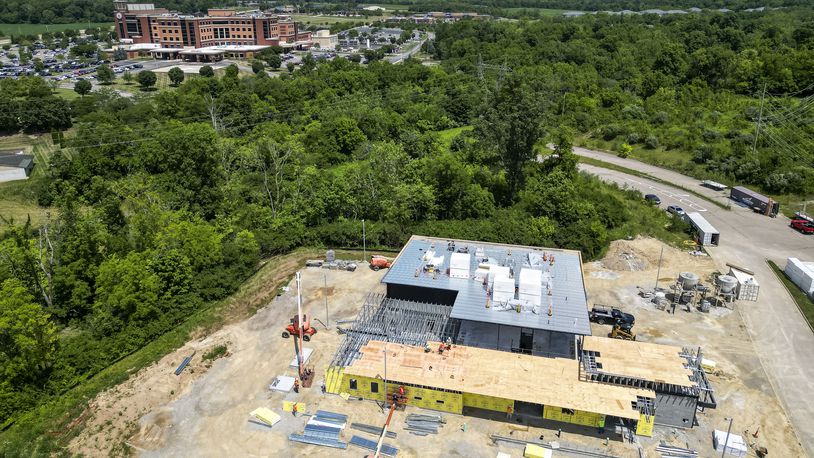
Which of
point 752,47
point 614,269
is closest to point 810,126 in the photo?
point 752,47

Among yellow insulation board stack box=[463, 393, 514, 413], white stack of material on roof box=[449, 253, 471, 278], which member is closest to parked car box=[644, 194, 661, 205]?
white stack of material on roof box=[449, 253, 471, 278]

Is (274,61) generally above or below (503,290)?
above

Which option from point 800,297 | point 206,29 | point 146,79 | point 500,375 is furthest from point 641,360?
point 206,29

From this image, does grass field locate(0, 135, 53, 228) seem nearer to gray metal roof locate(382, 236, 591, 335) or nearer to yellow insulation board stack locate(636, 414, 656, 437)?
gray metal roof locate(382, 236, 591, 335)

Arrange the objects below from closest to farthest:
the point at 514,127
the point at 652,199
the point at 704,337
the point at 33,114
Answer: the point at 704,337, the point at 514,127, the point at 652,199, the point at 33,114

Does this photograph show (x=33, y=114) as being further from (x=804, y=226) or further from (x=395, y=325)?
(x=804, y=226)

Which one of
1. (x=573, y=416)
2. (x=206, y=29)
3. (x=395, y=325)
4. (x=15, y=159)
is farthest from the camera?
(x=206, y=29)
